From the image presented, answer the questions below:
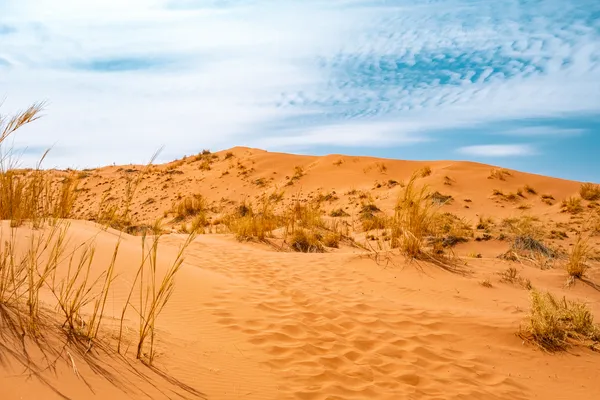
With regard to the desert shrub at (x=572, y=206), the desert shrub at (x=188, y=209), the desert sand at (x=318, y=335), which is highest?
the desert shrub at (x=572, y=206)

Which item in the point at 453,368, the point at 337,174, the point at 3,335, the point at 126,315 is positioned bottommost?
the point at 453,368

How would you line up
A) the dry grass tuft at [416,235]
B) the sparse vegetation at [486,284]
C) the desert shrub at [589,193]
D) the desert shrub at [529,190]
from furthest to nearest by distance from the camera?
the desert shrub at [529,190], the desert shrub at [589,193], the dry grass tuft at [416,235], the sparse vegetation at [486,284]

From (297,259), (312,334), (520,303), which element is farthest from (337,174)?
(312,334)

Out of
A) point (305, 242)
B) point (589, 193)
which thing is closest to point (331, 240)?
point (305, 242)

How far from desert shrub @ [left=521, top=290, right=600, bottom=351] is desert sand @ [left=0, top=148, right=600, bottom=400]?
14cm

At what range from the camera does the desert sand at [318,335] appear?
276 cm

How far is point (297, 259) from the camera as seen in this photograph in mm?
8812

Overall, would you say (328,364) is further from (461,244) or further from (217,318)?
(461,244)

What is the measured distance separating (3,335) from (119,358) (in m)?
0.69

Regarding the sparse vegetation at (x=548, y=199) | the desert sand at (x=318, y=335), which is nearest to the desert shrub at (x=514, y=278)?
the desert sand at (x=318, y=335)

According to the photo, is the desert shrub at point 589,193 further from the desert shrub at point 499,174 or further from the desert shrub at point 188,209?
the desert shrub at point 188,209

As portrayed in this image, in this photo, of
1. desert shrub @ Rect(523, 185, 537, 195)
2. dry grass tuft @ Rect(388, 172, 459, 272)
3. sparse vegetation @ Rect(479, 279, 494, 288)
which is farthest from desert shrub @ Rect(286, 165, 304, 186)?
sparse vegetation @ Rect(479, 279, 494, 288)

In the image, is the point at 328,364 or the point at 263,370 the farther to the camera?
the point at 328,364

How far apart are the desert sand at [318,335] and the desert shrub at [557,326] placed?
5.5 inches
